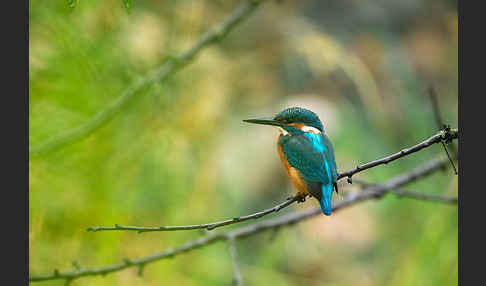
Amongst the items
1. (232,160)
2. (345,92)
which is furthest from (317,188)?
(345,92)

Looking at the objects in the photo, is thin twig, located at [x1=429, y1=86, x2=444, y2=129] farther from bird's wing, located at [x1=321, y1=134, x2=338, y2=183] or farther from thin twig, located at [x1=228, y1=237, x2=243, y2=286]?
thin twig, located at [x1=228, y1=237, x2=243, y2=286]

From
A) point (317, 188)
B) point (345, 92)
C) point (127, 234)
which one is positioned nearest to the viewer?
point (317, 188)

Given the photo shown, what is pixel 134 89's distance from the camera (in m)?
1.50

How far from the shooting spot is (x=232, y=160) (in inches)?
90.7

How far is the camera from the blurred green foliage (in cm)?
147

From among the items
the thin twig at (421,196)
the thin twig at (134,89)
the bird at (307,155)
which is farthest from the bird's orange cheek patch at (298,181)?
the thin twig at (134,89)

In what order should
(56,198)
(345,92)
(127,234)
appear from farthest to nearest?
(345,92)
(127,234)
(56,198)

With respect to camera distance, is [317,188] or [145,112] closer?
[317,188]

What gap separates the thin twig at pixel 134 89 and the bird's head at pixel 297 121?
19.1 inches

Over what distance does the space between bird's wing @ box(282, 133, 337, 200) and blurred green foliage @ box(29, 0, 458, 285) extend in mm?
560

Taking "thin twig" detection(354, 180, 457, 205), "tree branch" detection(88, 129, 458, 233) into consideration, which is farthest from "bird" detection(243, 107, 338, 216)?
"thin twig" detection(354, 180, 457, 205)

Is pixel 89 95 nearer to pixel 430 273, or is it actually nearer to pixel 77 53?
pixel 77 53

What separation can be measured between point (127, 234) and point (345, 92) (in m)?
1.46

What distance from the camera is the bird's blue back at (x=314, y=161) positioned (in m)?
1.02
